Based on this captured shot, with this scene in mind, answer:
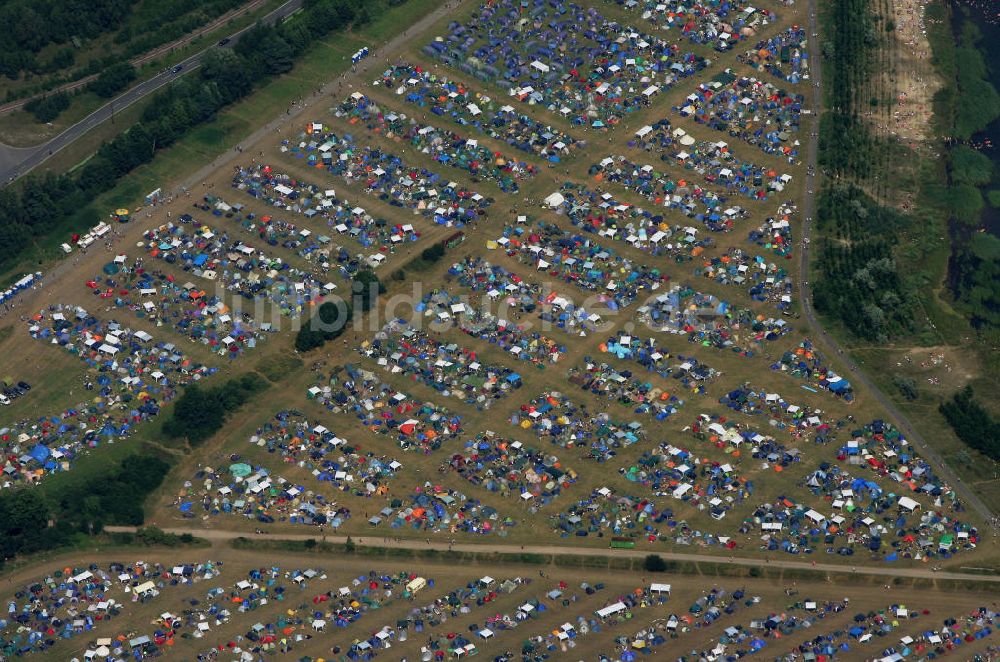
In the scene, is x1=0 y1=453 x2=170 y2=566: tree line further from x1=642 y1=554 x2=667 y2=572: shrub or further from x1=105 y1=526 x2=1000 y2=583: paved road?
x1=642 y1=554 x2=667 y2=572: shrub

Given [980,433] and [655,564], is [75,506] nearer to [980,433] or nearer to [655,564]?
[655,564]

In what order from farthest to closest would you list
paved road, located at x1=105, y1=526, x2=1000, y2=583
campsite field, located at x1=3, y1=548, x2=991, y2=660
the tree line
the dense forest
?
the dense forest < the tree line < paved road, located at x1=105, y1=526, x2=1000, y2=583 < campsite field, located at x1=3, y1=548, x2=991, y2=660

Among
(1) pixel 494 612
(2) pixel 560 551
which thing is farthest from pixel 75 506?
(2) pixel 560 551

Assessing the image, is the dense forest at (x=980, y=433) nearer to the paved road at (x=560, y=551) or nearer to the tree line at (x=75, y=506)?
the paved road at (x=560, y=551)

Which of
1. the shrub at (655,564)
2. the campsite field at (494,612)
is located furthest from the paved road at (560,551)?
the campsite field at (494,612)

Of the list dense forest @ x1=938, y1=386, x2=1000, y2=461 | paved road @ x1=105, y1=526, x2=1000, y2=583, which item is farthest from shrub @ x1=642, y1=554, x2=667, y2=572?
dense forest @ x1=938, y1=386, x2=1000, y2=461

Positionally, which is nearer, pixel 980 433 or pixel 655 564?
pixel 655 564

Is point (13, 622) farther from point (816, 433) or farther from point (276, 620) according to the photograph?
point (816, 433)

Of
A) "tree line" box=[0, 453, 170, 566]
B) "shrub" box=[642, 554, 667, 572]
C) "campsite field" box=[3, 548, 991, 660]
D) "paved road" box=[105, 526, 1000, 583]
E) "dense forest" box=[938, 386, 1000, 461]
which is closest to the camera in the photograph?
"campsite field" box=[3, 548, 991, 660]

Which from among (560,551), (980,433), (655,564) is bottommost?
(980,433)
